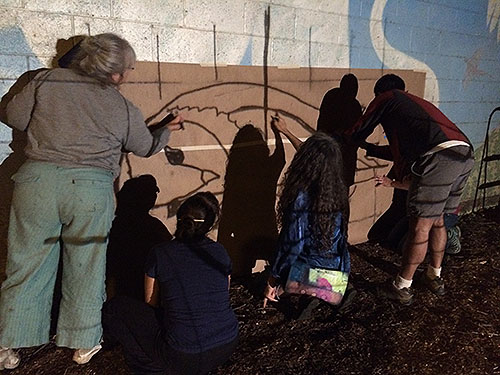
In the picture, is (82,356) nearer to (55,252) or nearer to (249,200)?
(55,252)

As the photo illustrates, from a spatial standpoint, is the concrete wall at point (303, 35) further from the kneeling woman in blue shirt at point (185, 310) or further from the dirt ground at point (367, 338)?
the dirt ground at point (367, 338)

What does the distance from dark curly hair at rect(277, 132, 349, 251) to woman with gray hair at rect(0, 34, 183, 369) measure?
934 millimetres

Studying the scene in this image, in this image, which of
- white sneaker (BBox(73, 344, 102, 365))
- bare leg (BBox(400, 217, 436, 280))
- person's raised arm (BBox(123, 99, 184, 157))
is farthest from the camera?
bare leg (BBox(400, 217, 436, 280))

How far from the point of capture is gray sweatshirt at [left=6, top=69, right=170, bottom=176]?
6.74ft

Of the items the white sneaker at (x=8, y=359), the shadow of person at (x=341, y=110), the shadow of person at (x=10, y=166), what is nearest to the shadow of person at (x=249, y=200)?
the shadow of person at (x=341, y=110)

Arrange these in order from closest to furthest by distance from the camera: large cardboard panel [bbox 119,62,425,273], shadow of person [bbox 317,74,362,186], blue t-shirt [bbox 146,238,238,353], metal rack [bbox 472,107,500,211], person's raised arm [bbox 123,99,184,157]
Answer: blue t-shirt [bbox 146,238,238,353], person's raised arm [bbox 123,99,184,157], large cardboard panel [bbox 119,62,425,273], shadow of person [bbox 317,74,362,186], metal rack [bbox 472,107,500,211]

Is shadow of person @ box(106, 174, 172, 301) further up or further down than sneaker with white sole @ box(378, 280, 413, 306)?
further up

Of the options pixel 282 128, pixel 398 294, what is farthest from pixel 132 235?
pixel 398 294

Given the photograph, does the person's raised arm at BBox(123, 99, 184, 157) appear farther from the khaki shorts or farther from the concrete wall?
the khaki shorts

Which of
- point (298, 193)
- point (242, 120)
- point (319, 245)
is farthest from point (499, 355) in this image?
point (242, 120)

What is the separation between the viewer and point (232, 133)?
308 cm

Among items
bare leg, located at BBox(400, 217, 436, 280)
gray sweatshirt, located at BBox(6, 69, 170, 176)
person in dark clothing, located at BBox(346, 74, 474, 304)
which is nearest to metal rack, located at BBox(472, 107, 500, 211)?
person in dark clothing, located at BBox(346, 74, 474, 304)

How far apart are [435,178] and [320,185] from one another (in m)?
0.85

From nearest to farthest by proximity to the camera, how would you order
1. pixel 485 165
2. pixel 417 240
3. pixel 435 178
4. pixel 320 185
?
pixel 320 185
pixel 435 178
pixel 417 240
pixel 485 165
